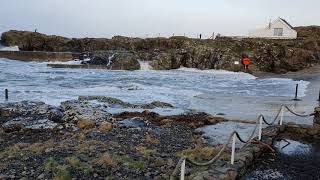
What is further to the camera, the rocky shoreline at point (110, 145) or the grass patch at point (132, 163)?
the grass patch at point (132, 163)

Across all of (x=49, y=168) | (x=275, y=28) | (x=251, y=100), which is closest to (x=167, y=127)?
(x=49, y=168)

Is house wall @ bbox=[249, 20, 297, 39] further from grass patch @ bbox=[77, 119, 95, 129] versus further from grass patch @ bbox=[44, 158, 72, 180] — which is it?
grass patch @ bbox=[44, 158, 72, 180]

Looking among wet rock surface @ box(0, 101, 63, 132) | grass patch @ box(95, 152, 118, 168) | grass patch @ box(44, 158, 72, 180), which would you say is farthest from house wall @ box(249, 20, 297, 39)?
grass patch @ box(44, 158, 72, 180)

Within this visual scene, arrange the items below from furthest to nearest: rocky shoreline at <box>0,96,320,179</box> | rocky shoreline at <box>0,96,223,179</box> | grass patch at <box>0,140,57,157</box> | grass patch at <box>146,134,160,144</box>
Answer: grass patch at <box>146,134,160,144</box> → grass patch at <box>0,140,57,157</box> → rocky shoreline at <box>0,96,223,179</box> → rocky shoreline at <box>0,96,320,179</box>

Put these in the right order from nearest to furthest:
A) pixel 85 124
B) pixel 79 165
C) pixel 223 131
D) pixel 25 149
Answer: pixel 79 165 < pixel 25 149 < pixel 85 124 < pixel 223 131

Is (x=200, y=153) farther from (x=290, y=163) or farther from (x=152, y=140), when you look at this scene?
(x=152, y=140)

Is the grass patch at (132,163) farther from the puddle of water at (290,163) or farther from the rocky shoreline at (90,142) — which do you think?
the puddle of water at (290,163)

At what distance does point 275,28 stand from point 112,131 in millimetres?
61195

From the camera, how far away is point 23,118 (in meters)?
15.5

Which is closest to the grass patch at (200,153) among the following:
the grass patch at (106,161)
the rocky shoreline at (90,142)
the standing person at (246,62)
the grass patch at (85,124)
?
the rocky shoreline at (90,142)

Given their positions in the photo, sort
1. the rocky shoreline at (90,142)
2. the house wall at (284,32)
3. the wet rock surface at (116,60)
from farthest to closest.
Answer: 1. the house wall at (284,32)
2. the wet rock surface at (116,60)
3. the rocky shoreline at (90,142)

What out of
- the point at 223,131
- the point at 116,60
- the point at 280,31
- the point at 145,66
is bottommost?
the point at 145,66

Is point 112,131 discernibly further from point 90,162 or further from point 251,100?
point 251,100

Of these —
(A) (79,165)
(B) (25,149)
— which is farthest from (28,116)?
(A) (79,165)
